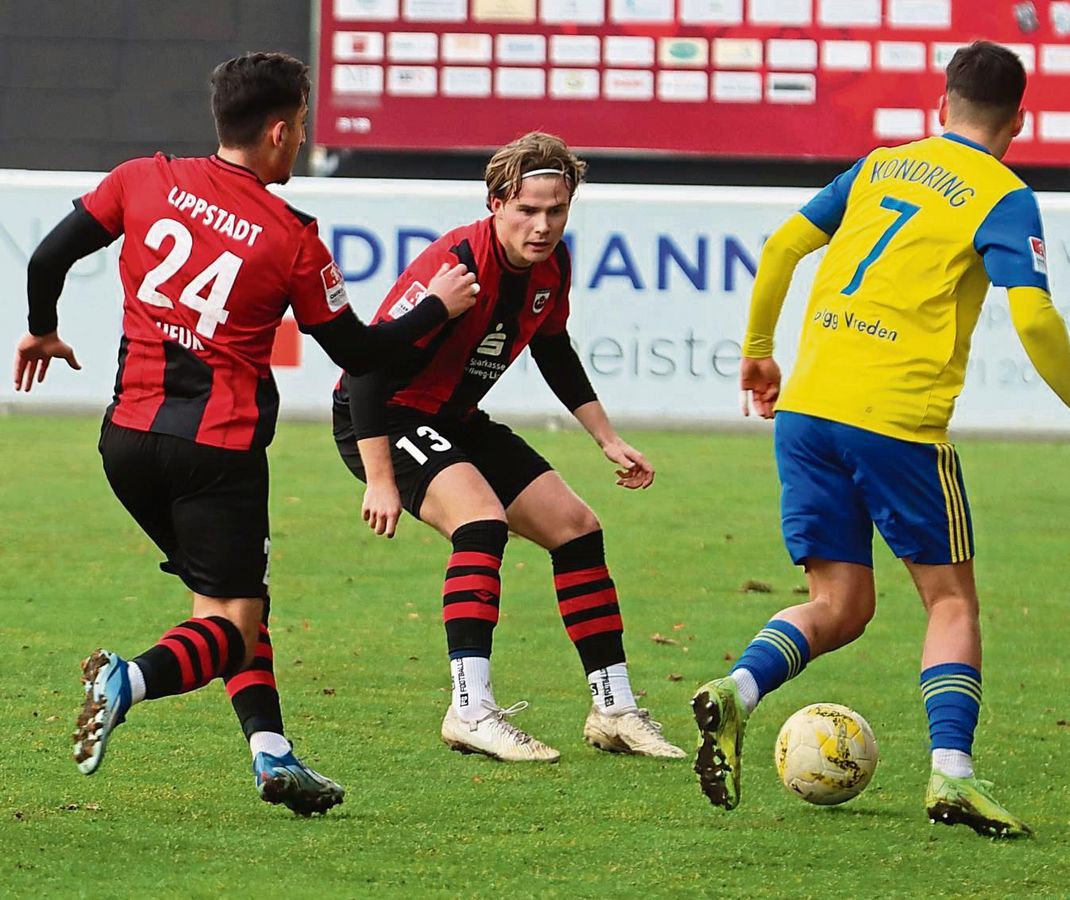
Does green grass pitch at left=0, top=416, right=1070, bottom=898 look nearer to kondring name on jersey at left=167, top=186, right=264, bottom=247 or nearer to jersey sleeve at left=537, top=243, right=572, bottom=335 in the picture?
jersey sleeve at left=537, top=243, right=572, bottom=335

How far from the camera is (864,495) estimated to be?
4.57 m

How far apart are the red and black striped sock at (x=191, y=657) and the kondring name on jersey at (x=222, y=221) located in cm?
83

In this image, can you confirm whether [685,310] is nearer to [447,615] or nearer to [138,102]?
[138,102]

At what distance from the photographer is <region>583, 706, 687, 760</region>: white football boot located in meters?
5.25

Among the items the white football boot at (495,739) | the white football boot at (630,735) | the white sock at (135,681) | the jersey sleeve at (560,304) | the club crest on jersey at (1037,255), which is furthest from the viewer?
the jersey sleeve at (560,304)

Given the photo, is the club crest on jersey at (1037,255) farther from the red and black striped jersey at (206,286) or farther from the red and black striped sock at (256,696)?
the red and black striped sock at (256,696)

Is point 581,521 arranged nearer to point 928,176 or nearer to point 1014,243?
point 928,176

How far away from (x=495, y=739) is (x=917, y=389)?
1.45m

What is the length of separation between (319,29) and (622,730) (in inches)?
488

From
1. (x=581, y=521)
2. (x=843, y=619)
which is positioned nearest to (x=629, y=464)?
(x=581, y=521)

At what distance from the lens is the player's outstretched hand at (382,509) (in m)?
4.79

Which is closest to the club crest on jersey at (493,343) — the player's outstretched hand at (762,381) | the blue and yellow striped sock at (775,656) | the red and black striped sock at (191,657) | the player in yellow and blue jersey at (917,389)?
the player's outstretched hand at (762,381)

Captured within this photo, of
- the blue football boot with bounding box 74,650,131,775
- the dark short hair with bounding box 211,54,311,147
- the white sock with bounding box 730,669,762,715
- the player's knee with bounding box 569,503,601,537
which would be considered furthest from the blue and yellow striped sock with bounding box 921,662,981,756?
the dark short hair with bounding box 211,54,311,147

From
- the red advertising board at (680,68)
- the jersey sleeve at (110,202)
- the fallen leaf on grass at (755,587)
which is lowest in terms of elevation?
the fallen leaf on grass at (755,587)
